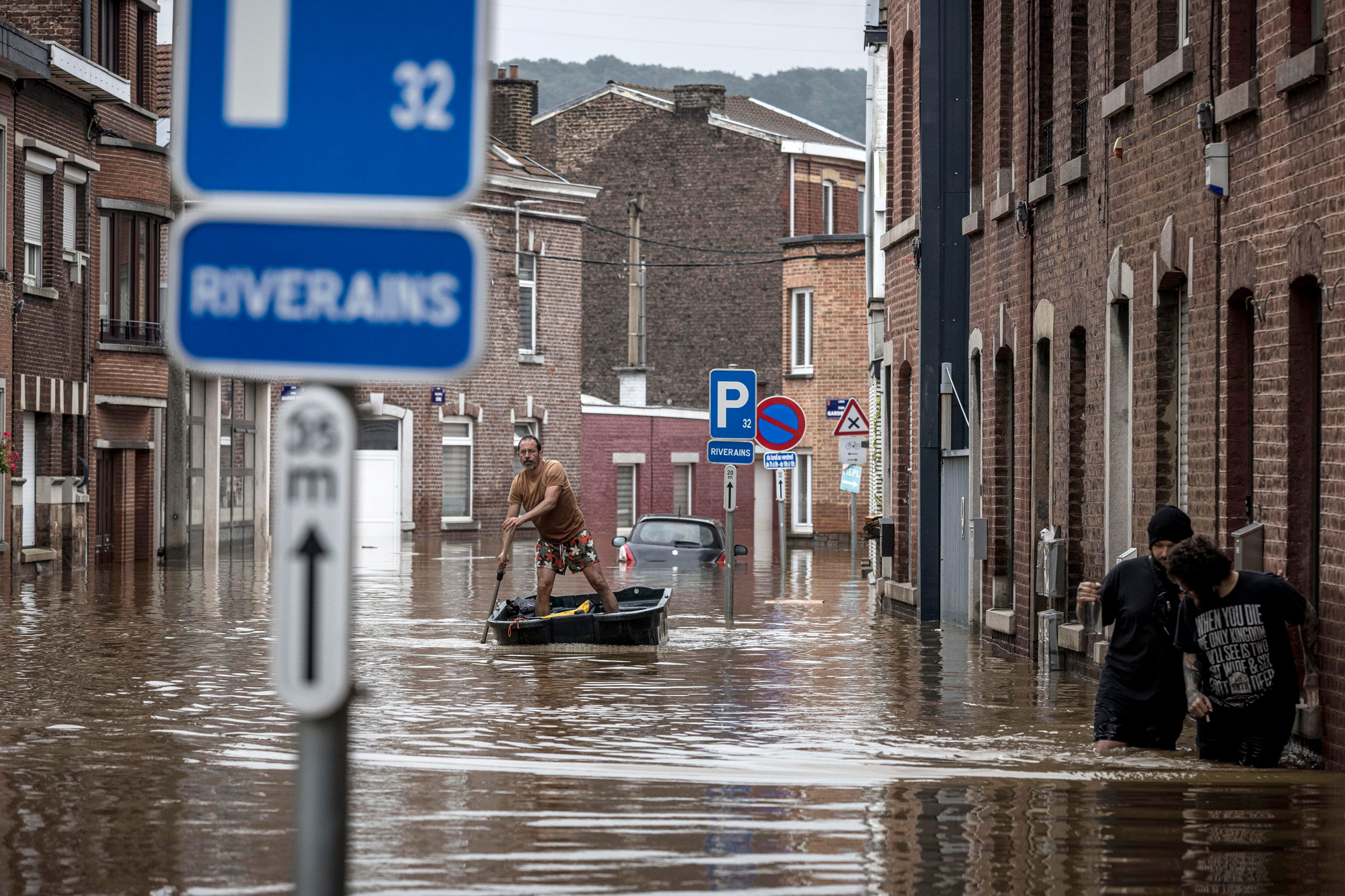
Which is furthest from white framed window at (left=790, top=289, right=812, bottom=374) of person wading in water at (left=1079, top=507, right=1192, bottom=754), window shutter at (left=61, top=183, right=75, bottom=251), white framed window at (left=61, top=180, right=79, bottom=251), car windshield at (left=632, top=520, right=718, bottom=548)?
A: person wading in water at (left=1079, top=507, right=1192, bottom=754)

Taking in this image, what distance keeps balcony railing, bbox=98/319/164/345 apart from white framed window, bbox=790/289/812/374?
1966 centimetres

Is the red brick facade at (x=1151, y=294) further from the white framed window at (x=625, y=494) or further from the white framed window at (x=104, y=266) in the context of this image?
the white framed window at (x=625, y=494)

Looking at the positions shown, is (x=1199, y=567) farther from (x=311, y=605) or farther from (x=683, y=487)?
(x=683, y=487)

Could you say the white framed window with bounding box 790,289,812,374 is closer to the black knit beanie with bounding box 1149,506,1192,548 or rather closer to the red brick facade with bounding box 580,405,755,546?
the red brick facade with bounding box 580,405,755,546

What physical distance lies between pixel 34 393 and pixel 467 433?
1889cm

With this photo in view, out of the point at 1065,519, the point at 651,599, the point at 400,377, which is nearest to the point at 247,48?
the point at 400,377

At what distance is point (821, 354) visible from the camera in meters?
52.0

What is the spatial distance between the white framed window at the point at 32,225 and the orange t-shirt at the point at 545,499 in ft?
53.3

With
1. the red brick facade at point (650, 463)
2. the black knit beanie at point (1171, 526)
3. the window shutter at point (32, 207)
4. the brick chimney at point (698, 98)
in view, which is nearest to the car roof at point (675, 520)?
the window shutter at point (32, 207)

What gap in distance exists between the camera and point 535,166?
52.7 metres

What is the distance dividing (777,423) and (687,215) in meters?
36.2

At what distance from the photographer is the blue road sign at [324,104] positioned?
158 inches

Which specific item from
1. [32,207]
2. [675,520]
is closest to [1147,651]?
[675,520]

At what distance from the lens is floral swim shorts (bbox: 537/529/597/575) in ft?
61.9
